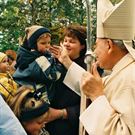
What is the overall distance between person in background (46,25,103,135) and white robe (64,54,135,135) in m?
1.14

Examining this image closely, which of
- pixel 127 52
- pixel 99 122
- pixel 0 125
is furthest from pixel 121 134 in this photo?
pixel 0 125

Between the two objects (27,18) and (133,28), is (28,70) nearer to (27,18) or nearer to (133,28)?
(133,28)

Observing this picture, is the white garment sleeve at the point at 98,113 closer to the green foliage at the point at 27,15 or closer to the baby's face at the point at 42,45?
the baby's face at the point at 42,45

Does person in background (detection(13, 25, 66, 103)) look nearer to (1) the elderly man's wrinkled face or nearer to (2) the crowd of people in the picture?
(2) the crowd of people

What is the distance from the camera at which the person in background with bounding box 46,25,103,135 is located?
12.3 feet

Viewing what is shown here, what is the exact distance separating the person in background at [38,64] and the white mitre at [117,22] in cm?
102

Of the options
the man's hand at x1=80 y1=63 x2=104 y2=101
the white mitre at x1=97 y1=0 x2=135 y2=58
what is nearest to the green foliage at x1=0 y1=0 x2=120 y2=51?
the white mitre at x1=97 y1=0 x2=135 y2=58

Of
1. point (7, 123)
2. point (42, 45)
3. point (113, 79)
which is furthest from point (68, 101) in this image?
point (7, 123)

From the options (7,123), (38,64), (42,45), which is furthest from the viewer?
(42,45)

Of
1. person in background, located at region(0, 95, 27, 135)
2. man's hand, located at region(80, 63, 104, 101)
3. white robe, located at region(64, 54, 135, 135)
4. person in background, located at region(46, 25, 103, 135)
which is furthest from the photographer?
person in background, located at region(46, 25, 103, 135)

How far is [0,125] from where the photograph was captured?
7.29 ft

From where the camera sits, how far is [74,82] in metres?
3.79

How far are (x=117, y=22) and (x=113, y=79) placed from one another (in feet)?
1.07

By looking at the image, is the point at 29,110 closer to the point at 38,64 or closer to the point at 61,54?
the point at 38,64
